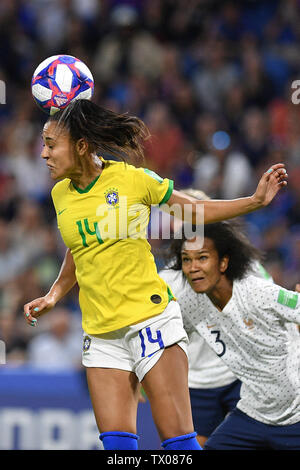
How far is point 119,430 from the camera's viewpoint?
3.29 metres

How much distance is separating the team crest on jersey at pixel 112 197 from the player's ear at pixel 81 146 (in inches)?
8.0

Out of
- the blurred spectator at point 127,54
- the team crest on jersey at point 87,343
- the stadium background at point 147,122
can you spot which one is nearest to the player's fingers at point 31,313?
the team crest on jersey at point 87,343

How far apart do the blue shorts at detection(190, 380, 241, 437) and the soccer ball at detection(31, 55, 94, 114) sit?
1.94m

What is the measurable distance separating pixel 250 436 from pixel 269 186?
57.4 inches

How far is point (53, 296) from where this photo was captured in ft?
11.9

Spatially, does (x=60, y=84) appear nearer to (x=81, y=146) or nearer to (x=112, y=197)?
(x=81, y=146)

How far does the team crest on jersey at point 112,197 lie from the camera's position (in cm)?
332

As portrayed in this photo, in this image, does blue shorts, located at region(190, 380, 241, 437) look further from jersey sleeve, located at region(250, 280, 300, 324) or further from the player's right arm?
the player's right arm

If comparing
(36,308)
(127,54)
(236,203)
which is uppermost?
(127,54)

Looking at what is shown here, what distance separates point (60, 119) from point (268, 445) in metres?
1.89

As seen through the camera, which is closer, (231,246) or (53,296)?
(53,296)

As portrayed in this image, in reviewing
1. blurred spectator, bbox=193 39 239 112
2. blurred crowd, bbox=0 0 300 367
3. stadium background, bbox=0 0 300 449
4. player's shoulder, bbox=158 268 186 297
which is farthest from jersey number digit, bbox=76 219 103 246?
blurred spectator, bbox=193 39 239 112

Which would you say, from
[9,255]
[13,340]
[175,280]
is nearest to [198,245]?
[175,280]

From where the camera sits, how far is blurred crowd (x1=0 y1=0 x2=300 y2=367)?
7.08 metres
